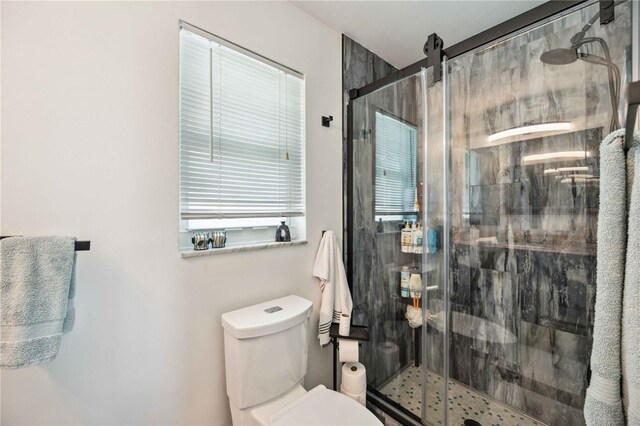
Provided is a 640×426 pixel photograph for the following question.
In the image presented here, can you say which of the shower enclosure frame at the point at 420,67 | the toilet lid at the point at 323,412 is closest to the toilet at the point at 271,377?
the toilet lid at the point at 323,412

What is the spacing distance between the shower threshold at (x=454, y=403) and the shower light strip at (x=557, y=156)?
1.26m

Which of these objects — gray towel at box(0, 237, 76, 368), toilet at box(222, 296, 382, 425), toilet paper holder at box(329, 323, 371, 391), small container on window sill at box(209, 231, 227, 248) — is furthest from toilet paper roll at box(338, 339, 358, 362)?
gray towel at box(0, 237, 76, 368)

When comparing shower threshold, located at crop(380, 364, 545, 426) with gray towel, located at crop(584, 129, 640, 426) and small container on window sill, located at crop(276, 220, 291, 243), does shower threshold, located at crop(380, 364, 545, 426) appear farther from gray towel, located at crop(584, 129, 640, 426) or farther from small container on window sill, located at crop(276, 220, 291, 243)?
small container on window sill, located at crop(276, 220, 291, 243)

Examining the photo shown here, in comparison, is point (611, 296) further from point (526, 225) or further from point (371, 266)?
point (371, 266)

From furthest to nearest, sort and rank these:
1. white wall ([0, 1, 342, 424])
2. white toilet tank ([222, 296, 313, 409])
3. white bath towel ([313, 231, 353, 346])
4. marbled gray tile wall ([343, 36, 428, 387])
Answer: marbled gray tile wall ([343, 36, 428, 387]) → white bath towel ([313, 231, 353, 346]) → white toilet tank ([222, 296, 313, 409]) → white wall ([0, 1, 342, 424])

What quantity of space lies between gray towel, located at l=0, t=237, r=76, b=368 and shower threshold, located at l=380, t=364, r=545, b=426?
5.40 ft

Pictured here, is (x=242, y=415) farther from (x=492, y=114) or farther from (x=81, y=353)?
(x=492, y=114)

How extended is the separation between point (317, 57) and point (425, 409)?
83.1 inches

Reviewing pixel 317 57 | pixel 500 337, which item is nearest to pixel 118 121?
pixel 317 57

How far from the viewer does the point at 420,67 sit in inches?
55.9

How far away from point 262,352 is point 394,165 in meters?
1.26

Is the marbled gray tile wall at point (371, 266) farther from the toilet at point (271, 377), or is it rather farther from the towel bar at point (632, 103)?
the towel bar at point (632, 103)

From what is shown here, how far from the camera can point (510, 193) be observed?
4.83 feet

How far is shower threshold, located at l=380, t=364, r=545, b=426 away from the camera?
57.8 inches
